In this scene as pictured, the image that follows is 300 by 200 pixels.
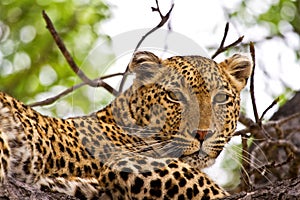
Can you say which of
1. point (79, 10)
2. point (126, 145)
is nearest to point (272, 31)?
point (79, 10)

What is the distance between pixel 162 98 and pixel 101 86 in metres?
0.97

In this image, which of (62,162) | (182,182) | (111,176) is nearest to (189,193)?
(182,182)

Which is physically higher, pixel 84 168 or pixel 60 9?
pixel 60 9

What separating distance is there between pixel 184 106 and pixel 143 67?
2.03ft

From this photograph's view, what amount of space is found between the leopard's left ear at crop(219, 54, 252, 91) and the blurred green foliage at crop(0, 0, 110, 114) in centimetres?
392

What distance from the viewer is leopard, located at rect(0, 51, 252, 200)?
6.19 m

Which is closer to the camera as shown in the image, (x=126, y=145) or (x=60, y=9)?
(x=126, y=145)

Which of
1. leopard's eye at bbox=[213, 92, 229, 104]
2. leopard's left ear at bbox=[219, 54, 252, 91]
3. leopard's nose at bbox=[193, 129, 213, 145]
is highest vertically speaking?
leopard's left ear at bbox=[219, 54, 252, 91]

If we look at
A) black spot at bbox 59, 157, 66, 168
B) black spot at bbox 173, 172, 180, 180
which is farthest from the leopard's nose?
black spot at bbox 59, 157, 66, 168

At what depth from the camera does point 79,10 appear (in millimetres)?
12367

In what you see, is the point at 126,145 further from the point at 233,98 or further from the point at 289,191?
the point at 289,191

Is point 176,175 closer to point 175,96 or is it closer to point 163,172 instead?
point 163,172

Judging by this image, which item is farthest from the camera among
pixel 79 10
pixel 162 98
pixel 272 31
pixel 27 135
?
pixel 79 10

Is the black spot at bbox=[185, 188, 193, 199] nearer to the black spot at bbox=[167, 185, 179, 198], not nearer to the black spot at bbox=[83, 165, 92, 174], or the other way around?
the black spot at bbox=[167, 185, 179, 198]
